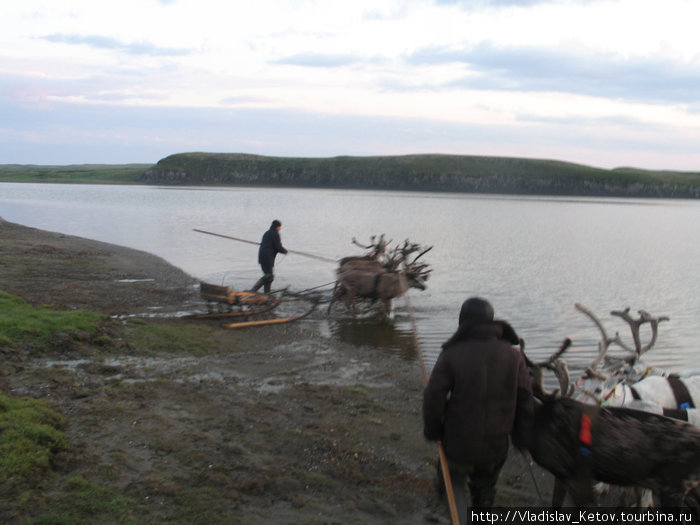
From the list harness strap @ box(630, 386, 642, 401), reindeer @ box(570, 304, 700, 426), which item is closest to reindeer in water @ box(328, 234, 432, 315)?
reindeer @ box(570, 304, 700, 426)

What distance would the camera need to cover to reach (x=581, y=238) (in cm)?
3841

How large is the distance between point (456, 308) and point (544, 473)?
9.60m

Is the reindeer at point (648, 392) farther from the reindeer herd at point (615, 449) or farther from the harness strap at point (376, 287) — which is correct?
the harness strap at point (376, 287)

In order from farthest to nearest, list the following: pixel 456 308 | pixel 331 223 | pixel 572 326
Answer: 1. pixel 331 223
2. pixel 456 308
3. pixel 572 326

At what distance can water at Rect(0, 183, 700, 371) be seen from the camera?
13.6m

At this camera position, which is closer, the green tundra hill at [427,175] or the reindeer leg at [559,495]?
the reindeer leg at [559,495]

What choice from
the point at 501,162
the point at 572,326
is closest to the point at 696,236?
the point at 572,326

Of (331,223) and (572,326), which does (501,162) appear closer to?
(331,223)

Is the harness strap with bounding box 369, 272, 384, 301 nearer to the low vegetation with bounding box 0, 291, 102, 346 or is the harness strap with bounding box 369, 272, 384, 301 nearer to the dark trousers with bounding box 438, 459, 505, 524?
the low vegetation with bounding box 0, 291, 102, 346

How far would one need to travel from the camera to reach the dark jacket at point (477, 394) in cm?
398

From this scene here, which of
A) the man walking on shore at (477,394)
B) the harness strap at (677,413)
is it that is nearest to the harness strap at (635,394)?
the harness strap at (677,413)

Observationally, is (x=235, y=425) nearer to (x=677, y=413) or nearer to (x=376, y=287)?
(x=677, y=413)

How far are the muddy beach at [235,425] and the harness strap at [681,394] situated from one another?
1.48 metres

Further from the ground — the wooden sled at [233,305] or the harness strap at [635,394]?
the harness strap at [635,394]
